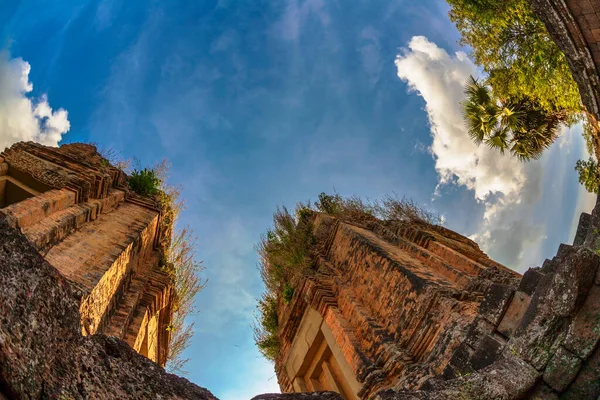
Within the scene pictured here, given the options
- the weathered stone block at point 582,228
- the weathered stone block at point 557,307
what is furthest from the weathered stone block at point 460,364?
the weathered stone block at point 582,228

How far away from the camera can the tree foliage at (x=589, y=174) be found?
51.4 feet

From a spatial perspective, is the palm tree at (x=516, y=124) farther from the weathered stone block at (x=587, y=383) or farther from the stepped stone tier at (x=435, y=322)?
the weathered stone block at (x=587, y=383)

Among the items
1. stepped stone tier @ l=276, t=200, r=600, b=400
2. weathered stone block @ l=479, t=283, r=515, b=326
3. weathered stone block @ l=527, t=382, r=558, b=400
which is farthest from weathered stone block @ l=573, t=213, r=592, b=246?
weathered stone block @ l=527, t=382, r=558, b=400

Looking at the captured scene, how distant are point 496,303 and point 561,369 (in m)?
1.17

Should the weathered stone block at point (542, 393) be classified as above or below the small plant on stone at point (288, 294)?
below

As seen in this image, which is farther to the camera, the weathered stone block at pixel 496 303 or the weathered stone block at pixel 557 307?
the weathered stone block at pixel 496 303

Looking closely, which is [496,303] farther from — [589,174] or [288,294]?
[589,174]

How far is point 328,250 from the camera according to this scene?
12.5 meters

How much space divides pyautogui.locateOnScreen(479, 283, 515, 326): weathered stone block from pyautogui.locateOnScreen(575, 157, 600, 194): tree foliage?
44.3ft

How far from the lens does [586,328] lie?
3857 mm

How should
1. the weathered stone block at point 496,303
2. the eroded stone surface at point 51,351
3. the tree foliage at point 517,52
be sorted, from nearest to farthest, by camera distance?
the eroded stone surface at point 51,351 < the weathered stone block at point 496,303 < the tree foliage at point 517,52

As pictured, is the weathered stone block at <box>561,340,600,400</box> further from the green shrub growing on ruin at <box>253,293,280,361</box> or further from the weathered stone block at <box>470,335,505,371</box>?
the green shrub growing on ruin at <box>253,293,280,361</box>

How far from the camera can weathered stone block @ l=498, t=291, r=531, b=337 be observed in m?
4.56

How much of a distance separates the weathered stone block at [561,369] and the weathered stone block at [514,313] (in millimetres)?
645
